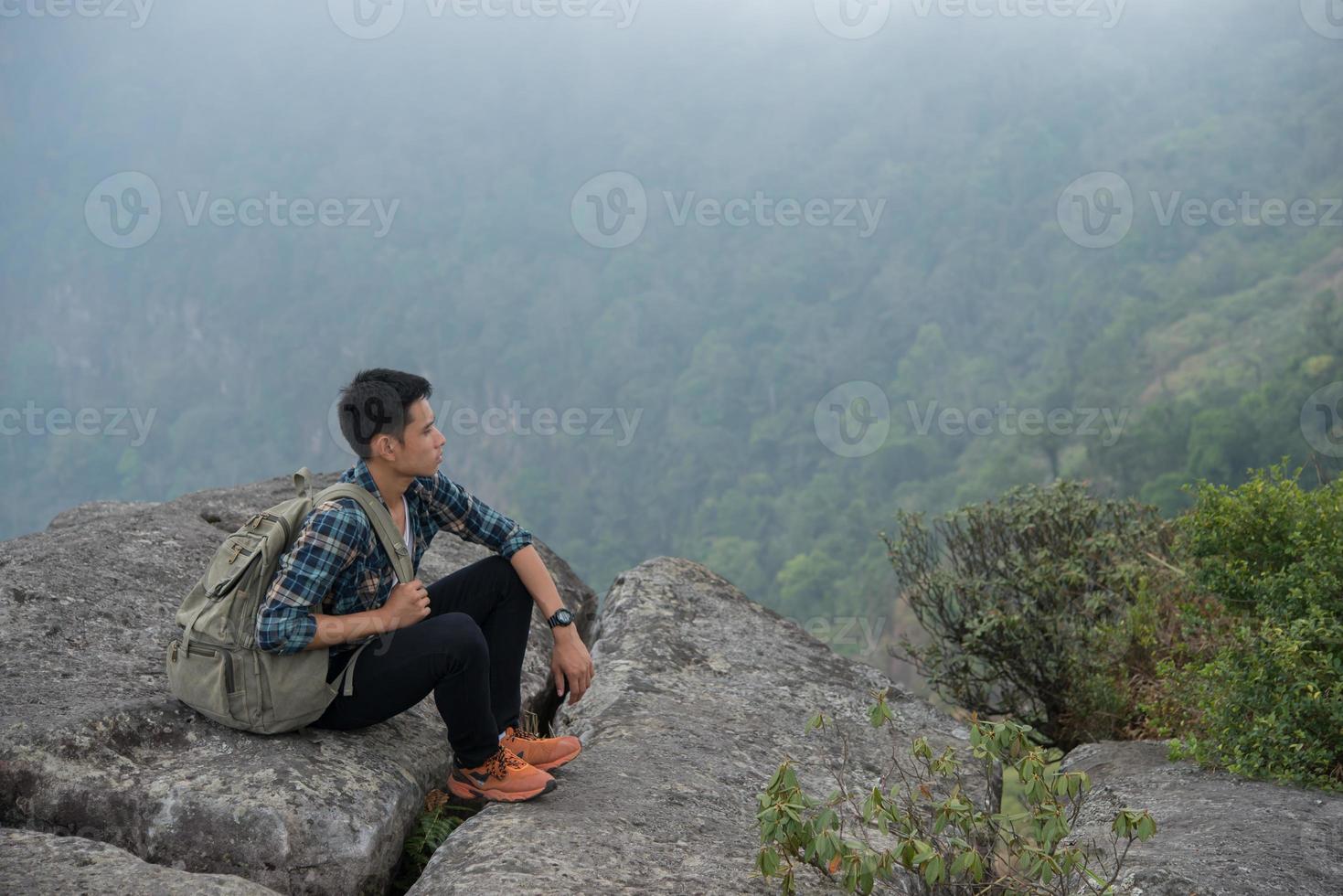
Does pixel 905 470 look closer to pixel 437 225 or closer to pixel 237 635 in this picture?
pixel 437 225

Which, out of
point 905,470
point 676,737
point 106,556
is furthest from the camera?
point 905,470

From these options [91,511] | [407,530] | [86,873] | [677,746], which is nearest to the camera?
[86,873]

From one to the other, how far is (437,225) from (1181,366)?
91.8 m

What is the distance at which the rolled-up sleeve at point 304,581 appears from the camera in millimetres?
3283

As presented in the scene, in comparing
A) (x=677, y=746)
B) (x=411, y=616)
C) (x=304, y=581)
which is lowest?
(x=677, y=746)

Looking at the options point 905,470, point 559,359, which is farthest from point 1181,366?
point 559,359

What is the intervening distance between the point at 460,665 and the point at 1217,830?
8.37ft

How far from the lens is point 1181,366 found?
2963 inches

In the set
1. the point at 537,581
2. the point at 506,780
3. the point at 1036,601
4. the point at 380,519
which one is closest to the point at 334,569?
the point at 380,519

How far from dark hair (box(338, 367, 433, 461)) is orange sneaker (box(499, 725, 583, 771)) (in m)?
1.14

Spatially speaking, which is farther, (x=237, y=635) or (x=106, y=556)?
(x=106, y=556)

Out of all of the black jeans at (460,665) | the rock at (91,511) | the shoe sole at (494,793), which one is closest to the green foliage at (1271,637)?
the shoe sole at (494,793)

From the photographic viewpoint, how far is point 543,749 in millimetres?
3770

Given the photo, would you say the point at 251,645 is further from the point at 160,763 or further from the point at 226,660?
the point at 160,763
